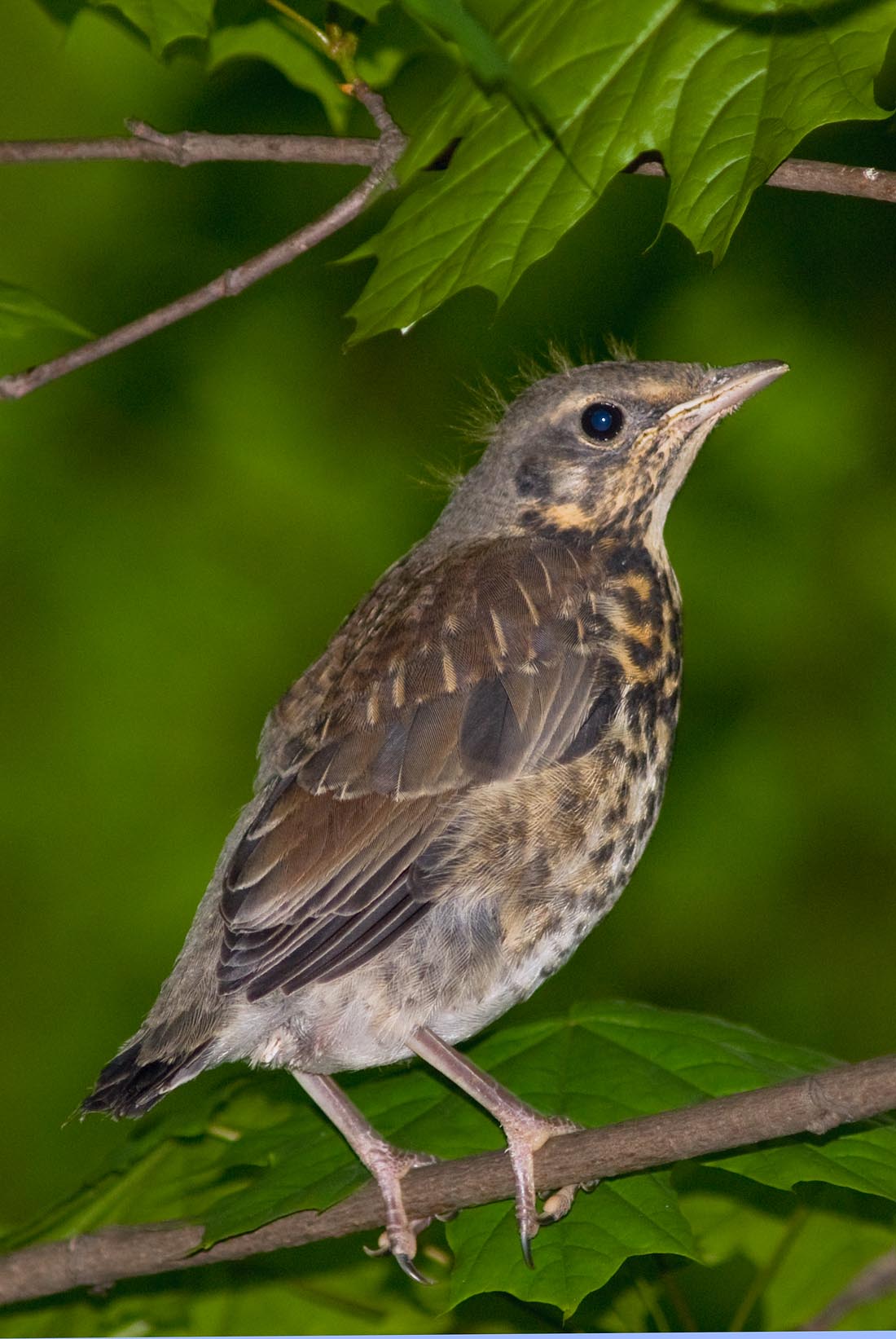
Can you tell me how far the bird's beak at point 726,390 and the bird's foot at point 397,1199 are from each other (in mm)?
972

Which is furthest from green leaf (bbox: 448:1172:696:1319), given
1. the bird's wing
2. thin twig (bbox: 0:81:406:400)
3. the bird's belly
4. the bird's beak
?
thin twig (bbox: 0:81:406:400)

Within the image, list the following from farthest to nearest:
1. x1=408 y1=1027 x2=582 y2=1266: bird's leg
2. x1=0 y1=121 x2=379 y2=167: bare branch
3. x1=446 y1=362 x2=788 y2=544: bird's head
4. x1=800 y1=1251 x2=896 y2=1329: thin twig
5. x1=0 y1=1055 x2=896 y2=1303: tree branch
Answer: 1. x1=446 y1=362 x2=788 y2=544: bird's head
2. x1=408 y1=1027 x2=582 y2=1266: bird's leg
3. x1=0 y1=121 x2=379 y2=167: bare branch
4. x1=0 y1=1055 x2=896 y2=1303: tree branch
5. x1=800 y1=1251 x2=896 y2=1329: thin twig

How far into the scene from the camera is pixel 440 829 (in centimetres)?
192

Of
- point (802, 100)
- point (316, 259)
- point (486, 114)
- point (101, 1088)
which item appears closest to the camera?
point (802, 100)

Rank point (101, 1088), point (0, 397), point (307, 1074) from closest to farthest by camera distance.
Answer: point (0, 397), point (101, 1088), point (307, 1074)

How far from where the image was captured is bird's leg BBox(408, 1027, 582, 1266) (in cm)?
174

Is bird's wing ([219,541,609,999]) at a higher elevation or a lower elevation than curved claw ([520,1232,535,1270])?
higher

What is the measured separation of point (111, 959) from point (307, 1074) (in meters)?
1.53

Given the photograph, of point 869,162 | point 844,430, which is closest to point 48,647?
point 844,430

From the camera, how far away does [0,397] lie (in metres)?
1.72

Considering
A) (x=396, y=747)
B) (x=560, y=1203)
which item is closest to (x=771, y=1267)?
(x=560, y=1203)

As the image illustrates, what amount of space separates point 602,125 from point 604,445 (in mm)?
741

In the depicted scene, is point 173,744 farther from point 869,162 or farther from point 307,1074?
point 869,162

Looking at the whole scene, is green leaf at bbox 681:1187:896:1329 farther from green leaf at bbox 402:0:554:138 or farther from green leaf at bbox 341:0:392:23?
green leaf at bbox 402:0:554:138
